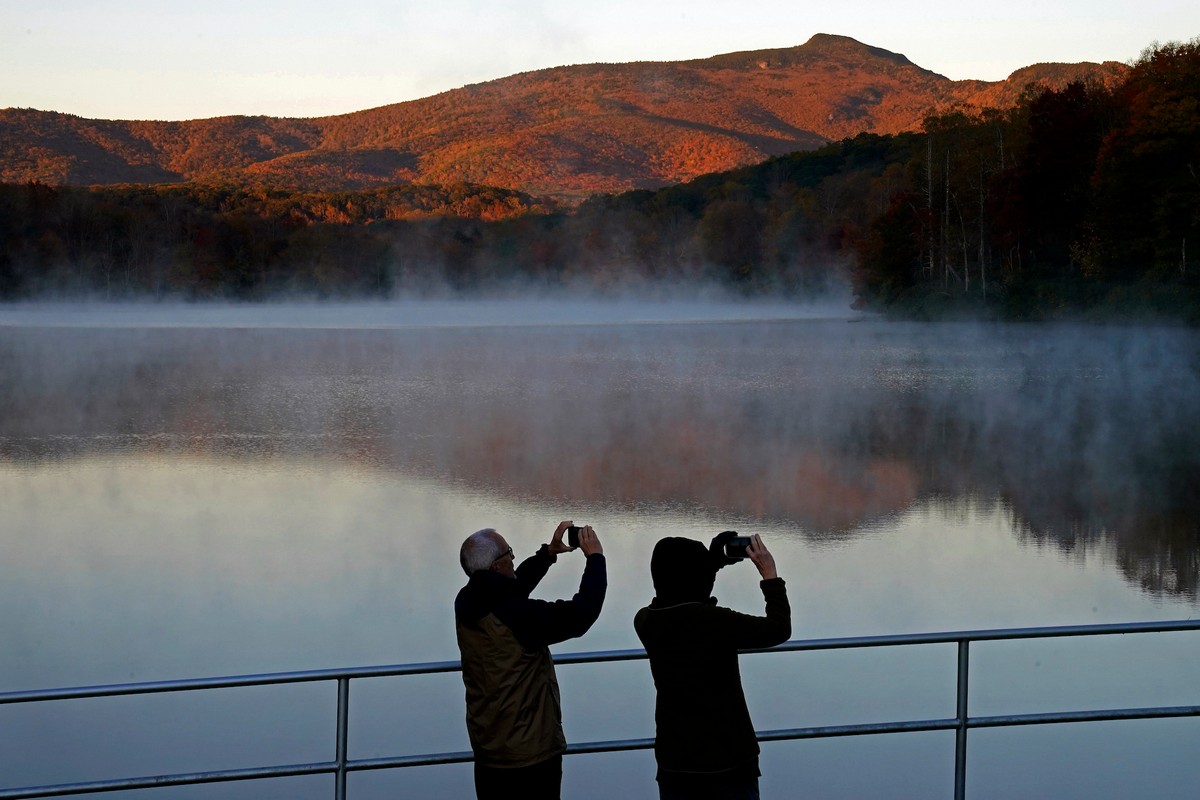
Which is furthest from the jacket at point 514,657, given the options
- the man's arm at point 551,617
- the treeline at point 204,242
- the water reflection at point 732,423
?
the treeline at point 204,242

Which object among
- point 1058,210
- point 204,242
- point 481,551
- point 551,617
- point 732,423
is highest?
point 204,242

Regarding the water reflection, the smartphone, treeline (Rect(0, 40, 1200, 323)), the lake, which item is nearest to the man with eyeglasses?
the smartphone

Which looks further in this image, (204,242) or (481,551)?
(204,242)

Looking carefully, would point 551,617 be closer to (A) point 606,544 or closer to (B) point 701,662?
(B) point 701,662

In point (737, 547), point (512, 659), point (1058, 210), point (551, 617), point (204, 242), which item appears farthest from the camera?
point (204, 242)

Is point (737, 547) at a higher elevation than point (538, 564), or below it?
higher

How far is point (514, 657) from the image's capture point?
4023mm

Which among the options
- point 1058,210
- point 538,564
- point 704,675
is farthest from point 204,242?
point 704,675

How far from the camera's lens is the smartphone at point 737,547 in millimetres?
3699

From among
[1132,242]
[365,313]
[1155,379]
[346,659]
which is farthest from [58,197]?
[346,659]

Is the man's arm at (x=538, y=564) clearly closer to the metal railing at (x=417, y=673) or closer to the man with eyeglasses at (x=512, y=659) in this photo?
the man with eyeglasses at (x=512, y=659)

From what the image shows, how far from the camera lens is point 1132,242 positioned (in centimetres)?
4947

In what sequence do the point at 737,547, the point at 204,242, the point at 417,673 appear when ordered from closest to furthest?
the point at 737,547 < the point at 417,673 < the point at 204,242

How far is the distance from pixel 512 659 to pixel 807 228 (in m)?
101
